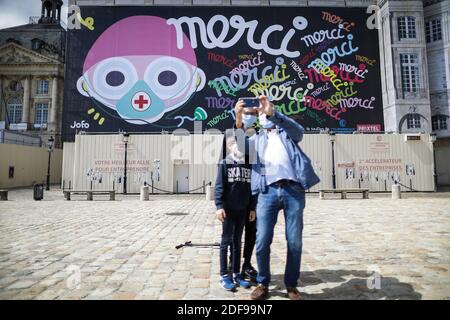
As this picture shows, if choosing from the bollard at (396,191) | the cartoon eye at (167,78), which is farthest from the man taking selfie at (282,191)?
the cartoon eye at (167,78)

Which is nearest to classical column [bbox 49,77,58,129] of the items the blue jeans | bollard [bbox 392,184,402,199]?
bollard [bbox 392,184,402,199]

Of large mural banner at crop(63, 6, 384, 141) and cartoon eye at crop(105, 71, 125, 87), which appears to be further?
cartoon eye at crop(105, 71, 125, 87)

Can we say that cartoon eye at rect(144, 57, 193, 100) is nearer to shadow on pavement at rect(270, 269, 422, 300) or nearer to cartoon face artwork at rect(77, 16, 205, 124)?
cartoon face artwork at rect(77, 16, 205, 124)

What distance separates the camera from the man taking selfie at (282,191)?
2.64 m

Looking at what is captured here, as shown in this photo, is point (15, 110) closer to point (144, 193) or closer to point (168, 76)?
point (168, 76)

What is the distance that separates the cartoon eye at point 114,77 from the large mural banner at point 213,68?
3.4 inches

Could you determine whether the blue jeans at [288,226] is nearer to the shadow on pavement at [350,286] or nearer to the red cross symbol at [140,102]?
the shadow on pavement at [350,286]

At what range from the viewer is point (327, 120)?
24.1 m

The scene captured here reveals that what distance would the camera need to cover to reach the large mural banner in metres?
24.0

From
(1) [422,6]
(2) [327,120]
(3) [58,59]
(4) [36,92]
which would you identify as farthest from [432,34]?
(4) [36,92]

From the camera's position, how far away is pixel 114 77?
24312 millimetres

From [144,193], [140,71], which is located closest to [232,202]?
[144,193]

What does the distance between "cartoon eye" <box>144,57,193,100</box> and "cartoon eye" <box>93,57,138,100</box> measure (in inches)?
57.5

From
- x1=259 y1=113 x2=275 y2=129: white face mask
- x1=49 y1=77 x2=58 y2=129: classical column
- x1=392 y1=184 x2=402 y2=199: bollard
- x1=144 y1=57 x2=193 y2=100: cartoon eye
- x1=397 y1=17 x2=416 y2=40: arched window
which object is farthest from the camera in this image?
x1=49 y1=77 x2=58 y2=129: classical column
